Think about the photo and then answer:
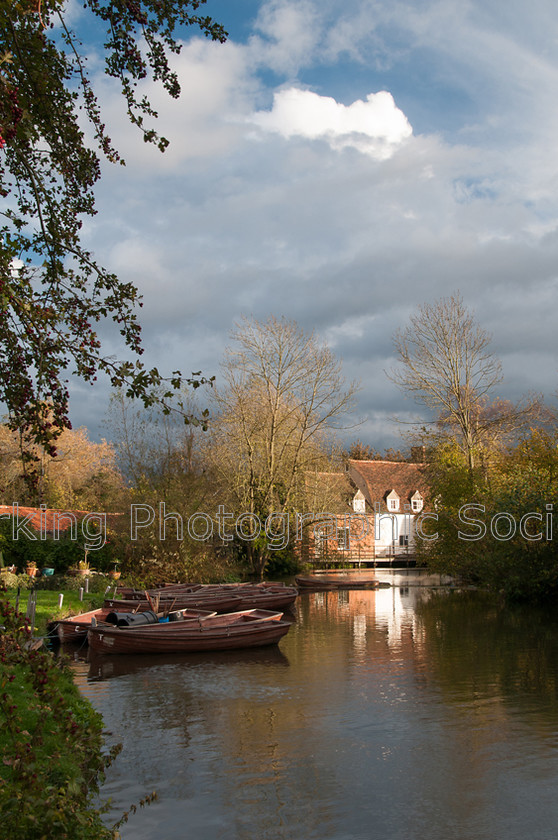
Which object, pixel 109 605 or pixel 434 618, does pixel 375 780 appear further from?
pixel 434 618

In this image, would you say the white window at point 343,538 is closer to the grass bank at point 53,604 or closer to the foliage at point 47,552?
the foliage at point 47,552

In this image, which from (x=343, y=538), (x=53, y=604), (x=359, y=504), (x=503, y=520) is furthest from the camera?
(x=359, y=504)

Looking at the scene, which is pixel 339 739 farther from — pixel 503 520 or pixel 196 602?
pixel 503 520

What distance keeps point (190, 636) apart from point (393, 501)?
4760 centimetres

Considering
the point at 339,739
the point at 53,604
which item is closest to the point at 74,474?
the point at 53,604

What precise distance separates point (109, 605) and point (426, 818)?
16.9 m

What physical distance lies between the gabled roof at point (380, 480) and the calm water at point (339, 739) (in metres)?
43.3

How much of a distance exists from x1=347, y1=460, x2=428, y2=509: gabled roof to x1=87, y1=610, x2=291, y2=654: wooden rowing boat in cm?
4386

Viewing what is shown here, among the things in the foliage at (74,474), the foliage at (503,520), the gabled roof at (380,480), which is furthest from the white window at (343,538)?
the foliage at (74,474)

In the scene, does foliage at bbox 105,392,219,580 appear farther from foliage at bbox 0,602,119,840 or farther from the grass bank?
foliage at bbox 0,602,119,840

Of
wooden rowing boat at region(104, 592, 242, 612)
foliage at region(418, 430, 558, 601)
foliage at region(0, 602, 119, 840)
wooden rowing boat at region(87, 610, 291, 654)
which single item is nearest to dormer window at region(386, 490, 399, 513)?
foliage at region(418, 430, 558, 601)

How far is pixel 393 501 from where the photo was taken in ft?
210

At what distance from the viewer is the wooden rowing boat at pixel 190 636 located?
57.2ft

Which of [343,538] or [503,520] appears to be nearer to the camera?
[503,520]
